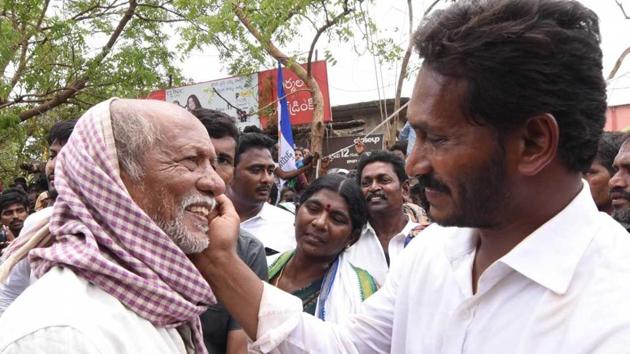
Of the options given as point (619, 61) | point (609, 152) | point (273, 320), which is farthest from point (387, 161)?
point (619, 61)

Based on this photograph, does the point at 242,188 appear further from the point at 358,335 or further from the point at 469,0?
the point at 469,0

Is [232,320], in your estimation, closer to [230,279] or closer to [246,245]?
[246,245]

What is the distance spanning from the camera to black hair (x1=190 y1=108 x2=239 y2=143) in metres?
3.72

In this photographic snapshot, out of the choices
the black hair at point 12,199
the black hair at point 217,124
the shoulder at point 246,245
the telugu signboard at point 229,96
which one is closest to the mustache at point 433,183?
the shoulder at point 246,245

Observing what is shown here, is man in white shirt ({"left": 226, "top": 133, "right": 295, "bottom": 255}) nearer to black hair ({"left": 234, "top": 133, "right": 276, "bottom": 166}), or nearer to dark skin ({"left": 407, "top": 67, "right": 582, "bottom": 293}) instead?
black hair ({"left": 234, "top": 133, "right": 276, "bottom": 166})

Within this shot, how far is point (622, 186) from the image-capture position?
3.74m

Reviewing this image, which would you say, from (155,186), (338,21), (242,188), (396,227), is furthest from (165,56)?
(155,186)

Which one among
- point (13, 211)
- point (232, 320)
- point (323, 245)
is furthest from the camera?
point (13, 211)

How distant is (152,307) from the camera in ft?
4.86

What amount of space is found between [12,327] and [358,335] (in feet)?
3.47

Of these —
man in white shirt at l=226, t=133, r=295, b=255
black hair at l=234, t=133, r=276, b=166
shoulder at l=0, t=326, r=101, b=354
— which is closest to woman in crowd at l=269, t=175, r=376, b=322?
man in white shirt at l=226, t=133, r=295, b=255

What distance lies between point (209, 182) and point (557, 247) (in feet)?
3.25

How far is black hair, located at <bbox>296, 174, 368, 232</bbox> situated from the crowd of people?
5.55ft

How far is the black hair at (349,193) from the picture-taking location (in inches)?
142
